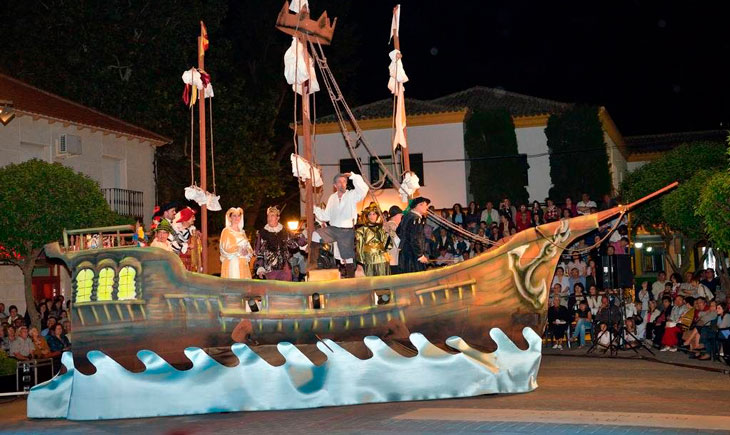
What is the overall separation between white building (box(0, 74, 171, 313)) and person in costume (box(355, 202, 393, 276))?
12764mm

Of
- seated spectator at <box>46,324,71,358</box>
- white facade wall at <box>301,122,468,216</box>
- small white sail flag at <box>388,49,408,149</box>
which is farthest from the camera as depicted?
white facade wall at <box>301,122,468,216</box>

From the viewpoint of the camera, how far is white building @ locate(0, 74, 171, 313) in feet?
83.8

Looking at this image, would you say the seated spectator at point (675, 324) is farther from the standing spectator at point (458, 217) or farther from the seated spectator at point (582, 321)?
the standing spectator at point (458, 217)

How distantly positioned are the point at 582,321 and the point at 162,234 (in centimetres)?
1032

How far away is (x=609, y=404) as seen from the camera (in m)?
11.5

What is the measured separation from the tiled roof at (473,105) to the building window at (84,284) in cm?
2344

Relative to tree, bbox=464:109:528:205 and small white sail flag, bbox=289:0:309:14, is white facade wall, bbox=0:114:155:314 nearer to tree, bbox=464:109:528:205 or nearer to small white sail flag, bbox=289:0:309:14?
tree, bbox=464:109:528:205

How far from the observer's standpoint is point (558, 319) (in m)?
20.5

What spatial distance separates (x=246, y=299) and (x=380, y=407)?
2.26 m

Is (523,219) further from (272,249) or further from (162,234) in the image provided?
(162,234)

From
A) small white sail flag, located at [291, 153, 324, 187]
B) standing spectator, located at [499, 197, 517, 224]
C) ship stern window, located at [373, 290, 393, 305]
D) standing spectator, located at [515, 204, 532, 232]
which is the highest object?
small white sail flag, located at [291, 153, 324, 187]

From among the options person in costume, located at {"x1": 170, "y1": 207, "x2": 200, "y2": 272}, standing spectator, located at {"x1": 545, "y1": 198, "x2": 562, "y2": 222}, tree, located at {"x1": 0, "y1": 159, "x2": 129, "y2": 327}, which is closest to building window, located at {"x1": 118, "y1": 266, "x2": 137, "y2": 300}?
person in costume, located at {"x1": 170, "y1": 207, "x2": 200, "y2": 272}

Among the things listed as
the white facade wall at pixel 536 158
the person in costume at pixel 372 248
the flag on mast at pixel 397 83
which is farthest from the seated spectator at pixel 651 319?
the white facade wall at pixel 536 158

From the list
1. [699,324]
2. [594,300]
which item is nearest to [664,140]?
[594,300]
